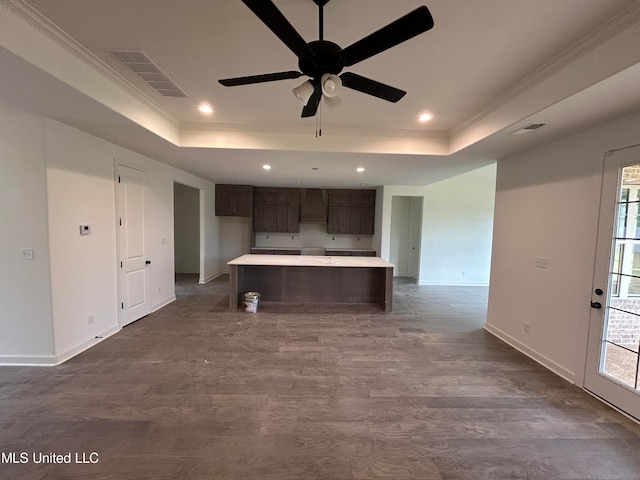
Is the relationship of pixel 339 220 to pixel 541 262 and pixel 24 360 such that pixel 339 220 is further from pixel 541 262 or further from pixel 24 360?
pixel 24 360

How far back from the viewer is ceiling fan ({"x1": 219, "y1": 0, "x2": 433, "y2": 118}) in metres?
1.20

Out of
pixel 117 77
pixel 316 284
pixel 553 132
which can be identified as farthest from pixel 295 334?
pixel 553 132

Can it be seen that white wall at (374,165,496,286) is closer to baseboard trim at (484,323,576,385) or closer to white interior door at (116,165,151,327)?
baseboard trim at (484,323,576,385)

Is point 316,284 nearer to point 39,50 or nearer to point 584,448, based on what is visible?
point 584,448

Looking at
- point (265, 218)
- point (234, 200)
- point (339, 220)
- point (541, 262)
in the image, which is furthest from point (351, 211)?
point (541, 262)

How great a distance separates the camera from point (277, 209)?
7.68 m

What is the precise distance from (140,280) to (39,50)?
3.19 meters

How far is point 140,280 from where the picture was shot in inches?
164

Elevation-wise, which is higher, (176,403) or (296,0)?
(296,0)

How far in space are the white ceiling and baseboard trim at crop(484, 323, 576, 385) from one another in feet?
7.88

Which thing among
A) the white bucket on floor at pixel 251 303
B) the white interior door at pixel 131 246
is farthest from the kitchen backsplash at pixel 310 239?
the white interior door at pixel 131 246

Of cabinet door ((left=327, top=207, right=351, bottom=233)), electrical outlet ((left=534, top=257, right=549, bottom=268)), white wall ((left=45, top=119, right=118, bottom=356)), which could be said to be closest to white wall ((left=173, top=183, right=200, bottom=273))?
cabinet door ((left=327, top=207, right=351, bottom=233))

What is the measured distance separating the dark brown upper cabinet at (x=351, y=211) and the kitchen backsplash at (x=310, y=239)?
406mm

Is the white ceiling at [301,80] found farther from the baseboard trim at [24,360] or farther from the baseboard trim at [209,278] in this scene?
the baseboard trim at [209,278]
